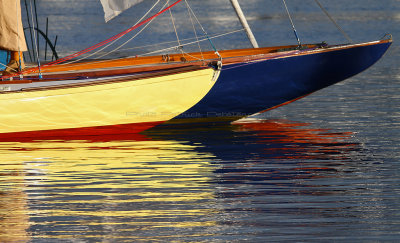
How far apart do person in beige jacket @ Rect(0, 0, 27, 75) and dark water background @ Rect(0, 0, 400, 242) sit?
337 cm

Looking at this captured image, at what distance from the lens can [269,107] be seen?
72.8 feet

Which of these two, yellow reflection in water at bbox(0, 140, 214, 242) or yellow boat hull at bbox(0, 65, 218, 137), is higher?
yellow boat hull at bbox(0, 65, 218, 137)

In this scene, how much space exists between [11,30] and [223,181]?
32.5ft

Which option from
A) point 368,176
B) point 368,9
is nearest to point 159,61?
point 368,176

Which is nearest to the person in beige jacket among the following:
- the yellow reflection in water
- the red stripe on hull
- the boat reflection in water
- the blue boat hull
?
the red stripe on hull

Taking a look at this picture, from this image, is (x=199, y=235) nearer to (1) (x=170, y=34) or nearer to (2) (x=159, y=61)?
(2) (x=159, y=61)

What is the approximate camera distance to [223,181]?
1446 centimetres

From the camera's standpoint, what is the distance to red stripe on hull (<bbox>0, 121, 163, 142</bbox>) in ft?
68.1

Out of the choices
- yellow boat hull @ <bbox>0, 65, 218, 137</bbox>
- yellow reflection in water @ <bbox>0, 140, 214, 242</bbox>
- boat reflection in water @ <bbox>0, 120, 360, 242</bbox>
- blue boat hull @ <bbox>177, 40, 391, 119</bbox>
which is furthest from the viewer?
blue boat hull @ <bbox>177, 40, 391, 119</bbox>

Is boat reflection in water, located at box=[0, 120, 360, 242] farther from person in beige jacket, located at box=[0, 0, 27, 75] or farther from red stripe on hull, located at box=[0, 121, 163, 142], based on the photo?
person in beige jacket, located at box=[0, 0, 27, 75]

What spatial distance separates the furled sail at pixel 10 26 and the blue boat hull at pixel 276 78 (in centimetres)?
443

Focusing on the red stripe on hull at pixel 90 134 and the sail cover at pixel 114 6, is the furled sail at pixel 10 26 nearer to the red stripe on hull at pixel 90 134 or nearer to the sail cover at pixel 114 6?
the sail cover at pixel 114 6

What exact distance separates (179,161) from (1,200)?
13.5ft

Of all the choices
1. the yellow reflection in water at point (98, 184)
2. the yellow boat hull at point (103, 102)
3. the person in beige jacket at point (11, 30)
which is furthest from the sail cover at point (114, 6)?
the yellow reflection in water at point (98, 184)
